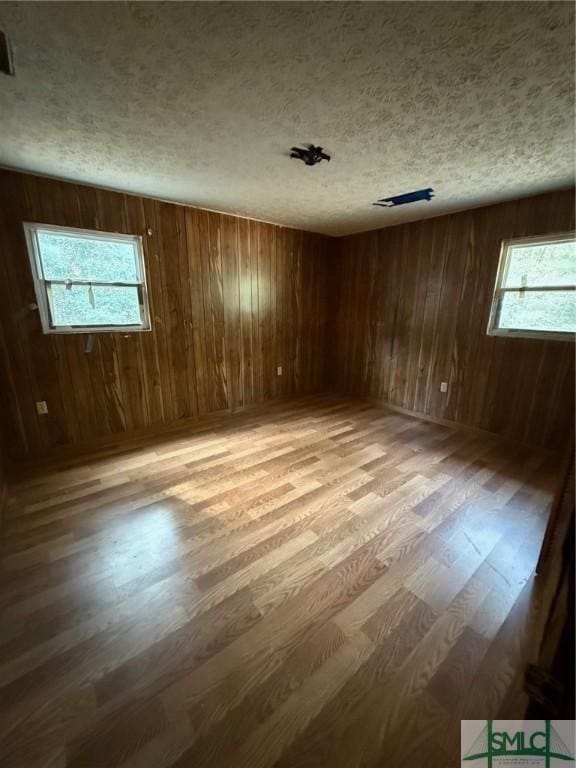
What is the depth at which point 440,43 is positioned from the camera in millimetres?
1092

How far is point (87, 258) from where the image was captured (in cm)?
260

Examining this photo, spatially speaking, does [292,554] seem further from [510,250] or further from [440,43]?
[510,250]

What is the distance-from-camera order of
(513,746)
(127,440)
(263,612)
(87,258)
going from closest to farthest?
(513,746)
(263,612)
(87,258)
(127,440)

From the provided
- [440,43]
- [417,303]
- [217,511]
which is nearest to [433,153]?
[440,43]

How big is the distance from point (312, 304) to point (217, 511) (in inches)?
128

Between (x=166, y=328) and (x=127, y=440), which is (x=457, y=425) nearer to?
(x=166, y=328)

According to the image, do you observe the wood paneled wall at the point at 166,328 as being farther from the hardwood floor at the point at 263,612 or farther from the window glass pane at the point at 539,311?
the window glass pane at the point at 539,311

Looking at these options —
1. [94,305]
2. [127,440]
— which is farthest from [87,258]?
[127,440]

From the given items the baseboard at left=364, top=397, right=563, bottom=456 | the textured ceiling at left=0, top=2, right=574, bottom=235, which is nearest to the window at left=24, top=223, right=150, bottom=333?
the textured ceiling at left=0, top=2, right=574, bottom=235

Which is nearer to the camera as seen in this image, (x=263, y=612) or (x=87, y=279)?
(x=263, y=612)

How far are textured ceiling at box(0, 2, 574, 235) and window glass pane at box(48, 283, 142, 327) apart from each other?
0.88 m

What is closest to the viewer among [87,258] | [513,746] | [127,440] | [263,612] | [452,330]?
[513,746]

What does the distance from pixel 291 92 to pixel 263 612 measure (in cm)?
237

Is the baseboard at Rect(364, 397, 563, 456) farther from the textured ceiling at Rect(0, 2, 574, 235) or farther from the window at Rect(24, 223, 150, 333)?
the window at Rect(24, 223, 150, 333)
